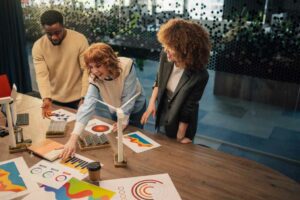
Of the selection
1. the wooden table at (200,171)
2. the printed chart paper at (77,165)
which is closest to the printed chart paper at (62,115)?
the wooden table at (200,171)

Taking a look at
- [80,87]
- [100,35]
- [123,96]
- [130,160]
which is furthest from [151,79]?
[130,160]

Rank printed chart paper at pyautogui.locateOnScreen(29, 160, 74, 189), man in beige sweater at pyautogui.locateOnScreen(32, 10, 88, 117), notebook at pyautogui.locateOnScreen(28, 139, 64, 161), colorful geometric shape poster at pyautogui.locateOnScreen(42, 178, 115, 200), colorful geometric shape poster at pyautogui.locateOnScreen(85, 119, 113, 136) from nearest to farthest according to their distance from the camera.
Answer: colorful geometric shape poster at pyautogui.locateOnScreen(42, 178, 115, 200)
printed chart paper at pyautogui.locateOnScreen(29, 160, 74, 189)
notebook at pyautogui.locateOnScreen(28, 139, 64, 161)
colorful geometric shape poster at pyautogui.locateOnScreen(85, 119, 113, 136)
man in beige sweater at pyautogui.locateOnScreen(32, 10, 88, 117)

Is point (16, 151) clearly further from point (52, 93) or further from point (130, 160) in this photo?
point (52, 93)

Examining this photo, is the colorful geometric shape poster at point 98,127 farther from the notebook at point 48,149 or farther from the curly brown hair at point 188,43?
the curly brown hair at point 188,43

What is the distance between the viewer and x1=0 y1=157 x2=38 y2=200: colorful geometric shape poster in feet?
4.42

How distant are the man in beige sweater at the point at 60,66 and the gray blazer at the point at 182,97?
2.54ft

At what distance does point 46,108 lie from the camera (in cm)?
228

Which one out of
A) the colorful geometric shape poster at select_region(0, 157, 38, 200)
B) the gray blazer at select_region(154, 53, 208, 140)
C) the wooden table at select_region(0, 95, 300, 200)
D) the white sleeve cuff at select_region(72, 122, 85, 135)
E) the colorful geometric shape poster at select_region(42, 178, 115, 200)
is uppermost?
the gray blazer at select_region(154, 53, 208, 140)

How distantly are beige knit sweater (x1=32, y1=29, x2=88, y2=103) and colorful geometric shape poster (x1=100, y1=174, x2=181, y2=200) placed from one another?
3.98ft

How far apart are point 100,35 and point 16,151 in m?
2.39

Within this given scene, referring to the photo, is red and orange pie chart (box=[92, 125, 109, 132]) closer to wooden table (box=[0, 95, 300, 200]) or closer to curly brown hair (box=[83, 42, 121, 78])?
wooden table (box=[0, 95, 300, 200])

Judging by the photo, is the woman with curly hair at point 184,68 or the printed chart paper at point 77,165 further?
the woman with curly hair at point 184,68

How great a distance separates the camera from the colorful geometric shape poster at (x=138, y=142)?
1.73 m

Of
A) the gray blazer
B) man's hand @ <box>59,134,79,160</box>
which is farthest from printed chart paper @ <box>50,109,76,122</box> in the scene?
the gray blazer
